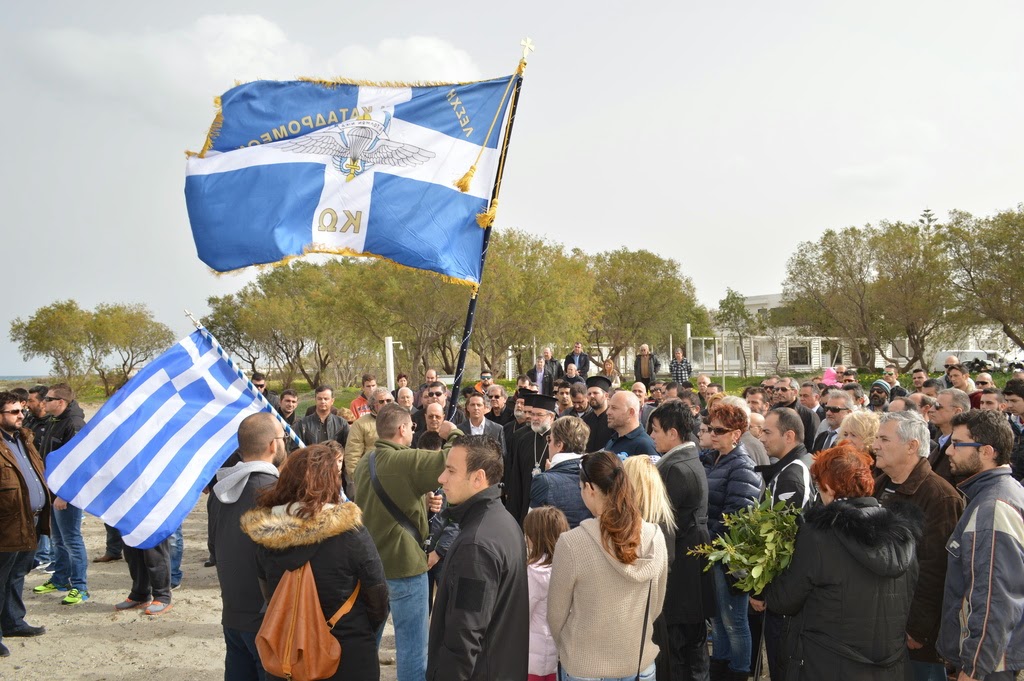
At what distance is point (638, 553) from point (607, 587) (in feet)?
0.67

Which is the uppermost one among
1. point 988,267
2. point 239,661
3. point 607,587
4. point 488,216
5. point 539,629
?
point 988,267

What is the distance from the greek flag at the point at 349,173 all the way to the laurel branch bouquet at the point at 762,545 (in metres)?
3.05

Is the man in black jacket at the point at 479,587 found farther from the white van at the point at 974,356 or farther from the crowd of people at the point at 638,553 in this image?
the white van at the point at 974,356

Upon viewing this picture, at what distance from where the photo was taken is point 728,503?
5.05 m

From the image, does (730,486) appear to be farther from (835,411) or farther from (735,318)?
(735,318)

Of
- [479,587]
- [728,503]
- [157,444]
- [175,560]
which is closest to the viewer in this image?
[479,587]

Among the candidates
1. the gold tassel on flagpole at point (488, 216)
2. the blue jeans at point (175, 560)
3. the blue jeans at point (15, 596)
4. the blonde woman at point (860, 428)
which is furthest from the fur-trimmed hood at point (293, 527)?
the blue jeans at point (175, 560)

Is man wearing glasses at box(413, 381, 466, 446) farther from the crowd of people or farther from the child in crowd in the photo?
the child in crowd

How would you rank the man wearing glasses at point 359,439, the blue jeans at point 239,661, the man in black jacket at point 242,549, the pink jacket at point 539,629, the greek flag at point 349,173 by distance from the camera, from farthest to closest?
the man wearing glasses at point 359,439, the greek flag at point 349,173, the blue jeans at point 239,661, the man in black jacket at point 242,549, the pink jacket at point 539,629

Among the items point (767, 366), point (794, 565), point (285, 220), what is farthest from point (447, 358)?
point (794, 565)

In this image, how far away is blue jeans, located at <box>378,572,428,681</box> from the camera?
472 centimetres

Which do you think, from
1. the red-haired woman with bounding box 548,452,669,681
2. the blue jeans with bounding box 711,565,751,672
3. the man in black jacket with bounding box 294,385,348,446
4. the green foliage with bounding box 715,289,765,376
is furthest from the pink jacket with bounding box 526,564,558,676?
the green foliage with bounding box 715,289,765,376

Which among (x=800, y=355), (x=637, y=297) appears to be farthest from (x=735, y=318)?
(x=800, y=355)

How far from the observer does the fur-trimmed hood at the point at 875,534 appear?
3410 millimetres
